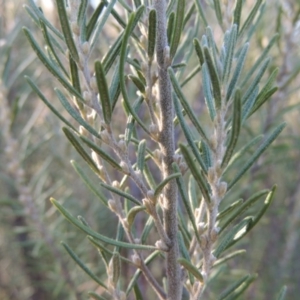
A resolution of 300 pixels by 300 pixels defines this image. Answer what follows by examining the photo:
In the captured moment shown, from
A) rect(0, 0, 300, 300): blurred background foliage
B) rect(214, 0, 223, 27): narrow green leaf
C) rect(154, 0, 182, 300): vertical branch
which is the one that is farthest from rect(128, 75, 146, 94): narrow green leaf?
rect(0, 0, 300, 300): blurred background foliage

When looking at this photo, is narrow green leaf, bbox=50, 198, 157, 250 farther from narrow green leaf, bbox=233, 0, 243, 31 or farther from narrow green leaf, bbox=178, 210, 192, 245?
narrow green leaf, bbox=233, 0, 243, 31

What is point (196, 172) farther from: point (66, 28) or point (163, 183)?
point (66, 28)

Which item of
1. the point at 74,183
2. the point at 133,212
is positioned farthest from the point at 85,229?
the point at 74,183

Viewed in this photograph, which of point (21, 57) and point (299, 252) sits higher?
point (21, 57)

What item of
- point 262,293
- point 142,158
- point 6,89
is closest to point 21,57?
point 6,89

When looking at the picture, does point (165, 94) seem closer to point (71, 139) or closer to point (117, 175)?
point (71, 139)

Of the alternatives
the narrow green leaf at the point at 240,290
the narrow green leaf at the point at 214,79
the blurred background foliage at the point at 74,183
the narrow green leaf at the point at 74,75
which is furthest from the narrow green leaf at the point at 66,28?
the blurred background foliage at the point at 74,183
